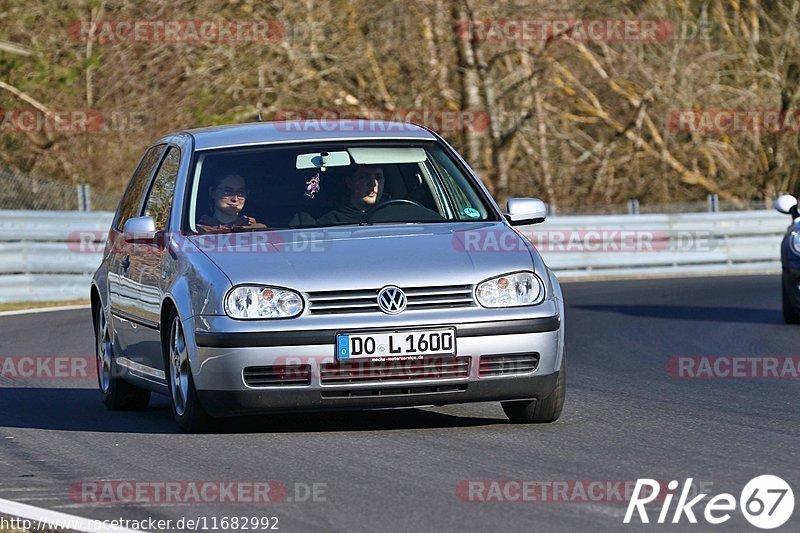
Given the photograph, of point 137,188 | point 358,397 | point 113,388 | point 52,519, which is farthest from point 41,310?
point 52,519

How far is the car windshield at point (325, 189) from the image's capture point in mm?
8484

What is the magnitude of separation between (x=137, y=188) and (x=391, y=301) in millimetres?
3074

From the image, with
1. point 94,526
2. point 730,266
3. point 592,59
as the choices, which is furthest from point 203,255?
point 592,59

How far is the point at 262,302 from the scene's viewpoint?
7574 mm

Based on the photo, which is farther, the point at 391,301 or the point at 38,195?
the point at 38,195

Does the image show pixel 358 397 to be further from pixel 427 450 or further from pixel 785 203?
pixel 785 203

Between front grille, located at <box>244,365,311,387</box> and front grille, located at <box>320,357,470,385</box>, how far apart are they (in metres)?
0.09

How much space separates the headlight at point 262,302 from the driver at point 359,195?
0.92 m

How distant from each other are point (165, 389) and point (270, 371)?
117 cm

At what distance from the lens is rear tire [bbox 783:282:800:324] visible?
587 inches

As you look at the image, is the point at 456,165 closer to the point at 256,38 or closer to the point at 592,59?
the point at 256,38

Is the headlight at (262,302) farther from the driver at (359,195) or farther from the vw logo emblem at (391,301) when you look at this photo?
the driver at (359,195)

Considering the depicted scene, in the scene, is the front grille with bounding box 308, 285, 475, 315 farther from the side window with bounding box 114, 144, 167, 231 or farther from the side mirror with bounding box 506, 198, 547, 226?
the side window with bounding box 114, 144, 167, 231

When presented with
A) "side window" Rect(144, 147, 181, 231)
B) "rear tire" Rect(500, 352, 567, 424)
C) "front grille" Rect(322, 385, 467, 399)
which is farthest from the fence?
"front grille" Rect(322, 385, 467, 399)
